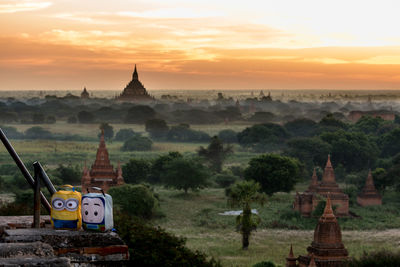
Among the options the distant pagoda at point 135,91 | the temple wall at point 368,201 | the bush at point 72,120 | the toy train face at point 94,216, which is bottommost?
the temple wall at point 368,201

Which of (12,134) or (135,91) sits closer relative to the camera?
(12,134)

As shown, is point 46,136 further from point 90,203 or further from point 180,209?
point 90,203

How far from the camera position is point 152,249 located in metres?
10.5

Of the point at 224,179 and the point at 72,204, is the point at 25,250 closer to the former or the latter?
the point at 72,204

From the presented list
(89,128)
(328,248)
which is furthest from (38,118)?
(328,248)

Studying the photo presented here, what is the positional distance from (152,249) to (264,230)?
78.1 feet

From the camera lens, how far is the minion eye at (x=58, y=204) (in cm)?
637

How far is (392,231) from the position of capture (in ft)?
111

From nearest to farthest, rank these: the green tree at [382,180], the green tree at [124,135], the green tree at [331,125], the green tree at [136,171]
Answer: the green tree at [382,180], the green tree at [136,171], the green tree at [331,125], the green tree at [124,135]

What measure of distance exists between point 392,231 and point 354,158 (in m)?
27.0

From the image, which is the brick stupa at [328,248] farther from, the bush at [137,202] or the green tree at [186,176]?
the green tree at [186,176]

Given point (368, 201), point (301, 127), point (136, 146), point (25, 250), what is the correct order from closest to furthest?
point (25, 250), point (368, 201), point (136, 146), point (301, 127)

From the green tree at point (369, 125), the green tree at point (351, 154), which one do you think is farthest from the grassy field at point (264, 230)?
the green tree at point (369, 125)

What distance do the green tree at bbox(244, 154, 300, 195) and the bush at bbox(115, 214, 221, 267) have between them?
32716 mm
